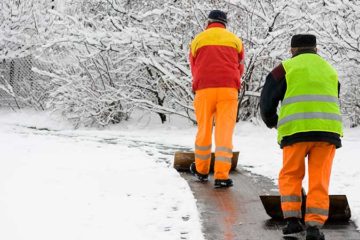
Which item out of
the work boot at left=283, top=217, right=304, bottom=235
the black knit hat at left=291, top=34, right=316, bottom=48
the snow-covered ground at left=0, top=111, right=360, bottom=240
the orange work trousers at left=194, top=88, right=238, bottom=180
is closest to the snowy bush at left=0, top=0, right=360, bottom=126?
the snow-covered ground at left=0, top=111, right=360, bottom=240

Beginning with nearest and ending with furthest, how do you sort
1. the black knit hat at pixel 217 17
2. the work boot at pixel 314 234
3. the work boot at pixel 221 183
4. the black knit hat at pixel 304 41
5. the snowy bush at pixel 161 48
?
1. the work boot at pixel 314 234
2. the black knit hat at pixel 304 41
3. the work boot at pixel 221 183
4. the black knit hat at pixel 217 17
5. the snowy bush at pixel 161 48

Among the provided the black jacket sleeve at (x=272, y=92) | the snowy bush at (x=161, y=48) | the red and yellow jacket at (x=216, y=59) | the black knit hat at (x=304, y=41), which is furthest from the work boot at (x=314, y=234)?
the snowy bush at (x=161, y=48)

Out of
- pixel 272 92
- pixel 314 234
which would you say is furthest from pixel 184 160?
pixel 314 234

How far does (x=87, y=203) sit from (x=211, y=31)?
237cm

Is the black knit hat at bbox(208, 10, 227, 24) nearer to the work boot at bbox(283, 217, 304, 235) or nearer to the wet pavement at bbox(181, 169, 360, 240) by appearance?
the wet pavement at bbox(181, 169, 360, 240)

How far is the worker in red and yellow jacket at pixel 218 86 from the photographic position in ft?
19.5

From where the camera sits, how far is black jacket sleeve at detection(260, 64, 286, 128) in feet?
13.8

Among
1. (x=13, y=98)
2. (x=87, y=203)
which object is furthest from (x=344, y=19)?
(x=13, y=98)

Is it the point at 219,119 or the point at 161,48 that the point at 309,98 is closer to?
the point at 219,119

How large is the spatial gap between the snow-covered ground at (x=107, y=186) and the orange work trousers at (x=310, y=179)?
2.05ft

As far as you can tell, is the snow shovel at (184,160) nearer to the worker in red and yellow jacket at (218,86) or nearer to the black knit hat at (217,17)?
the worker in red and yellow jacket at (218,86)

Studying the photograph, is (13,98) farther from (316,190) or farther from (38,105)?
(316,190)

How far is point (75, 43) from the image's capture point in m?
13.4

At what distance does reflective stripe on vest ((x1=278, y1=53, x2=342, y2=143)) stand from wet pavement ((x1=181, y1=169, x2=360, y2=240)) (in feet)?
2.49
